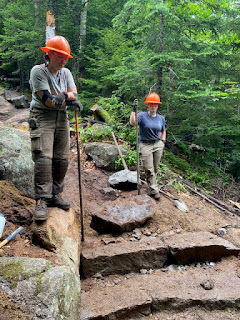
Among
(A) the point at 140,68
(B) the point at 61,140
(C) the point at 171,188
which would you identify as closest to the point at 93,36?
(A) the point at 140,68

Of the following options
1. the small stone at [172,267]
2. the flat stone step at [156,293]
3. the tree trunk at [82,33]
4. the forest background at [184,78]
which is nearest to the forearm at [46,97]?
the flat stone step at [156,293]

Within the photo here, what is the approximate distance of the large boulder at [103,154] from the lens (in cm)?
711

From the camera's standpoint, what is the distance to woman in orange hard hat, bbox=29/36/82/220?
10.2 feet

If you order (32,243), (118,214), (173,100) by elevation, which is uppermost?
(173,100)

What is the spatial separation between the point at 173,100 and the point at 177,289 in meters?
6.15

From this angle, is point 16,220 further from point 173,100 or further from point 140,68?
point 173,100

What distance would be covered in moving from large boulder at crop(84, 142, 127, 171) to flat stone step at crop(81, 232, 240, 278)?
312 cm

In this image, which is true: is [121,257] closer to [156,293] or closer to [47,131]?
[156,293]

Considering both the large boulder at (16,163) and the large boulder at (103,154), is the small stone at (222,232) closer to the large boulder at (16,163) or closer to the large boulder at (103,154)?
the large boulder at (103,154)

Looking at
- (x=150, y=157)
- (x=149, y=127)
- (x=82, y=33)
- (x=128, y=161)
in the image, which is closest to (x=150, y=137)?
(x=149, y=127)

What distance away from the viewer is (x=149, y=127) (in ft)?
18.1

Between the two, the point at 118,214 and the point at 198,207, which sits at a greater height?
the point at 118,214

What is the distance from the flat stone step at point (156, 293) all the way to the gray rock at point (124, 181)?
2.58 metres

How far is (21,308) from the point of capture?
79.7 inches
